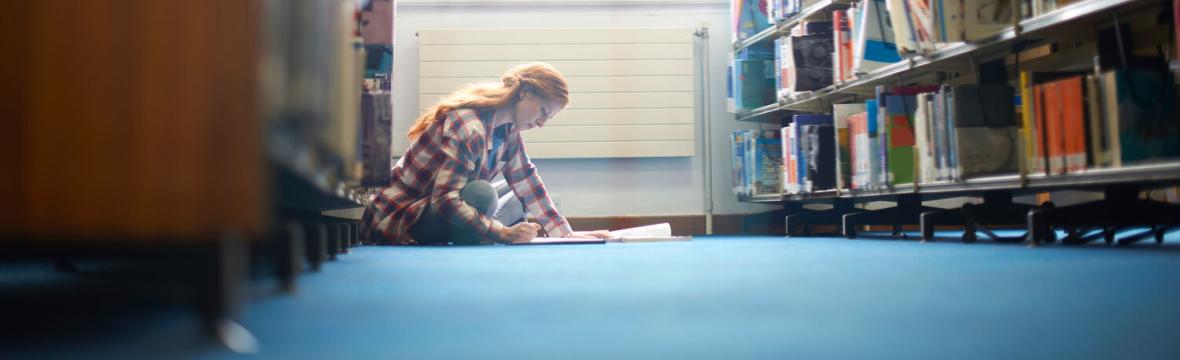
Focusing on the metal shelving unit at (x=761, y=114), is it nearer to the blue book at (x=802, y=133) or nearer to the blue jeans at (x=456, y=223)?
the blue book at (x=802, y=133)

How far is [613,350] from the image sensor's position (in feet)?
2.15

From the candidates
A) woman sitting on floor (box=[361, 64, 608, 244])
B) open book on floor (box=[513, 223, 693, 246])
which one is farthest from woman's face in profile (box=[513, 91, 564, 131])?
open book on floor (box=[513, 223, 693, 246])

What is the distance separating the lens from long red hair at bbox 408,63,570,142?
2.97 meters

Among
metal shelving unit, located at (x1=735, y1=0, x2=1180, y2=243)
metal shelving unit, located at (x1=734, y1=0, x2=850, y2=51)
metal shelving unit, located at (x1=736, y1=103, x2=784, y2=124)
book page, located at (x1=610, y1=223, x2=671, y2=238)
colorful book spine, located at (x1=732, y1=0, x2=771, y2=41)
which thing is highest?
colorful book spine, located at (x1=732, y1=0, x2=771, y2=41)

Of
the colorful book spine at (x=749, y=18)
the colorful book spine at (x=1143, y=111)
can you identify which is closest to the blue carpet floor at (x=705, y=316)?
the colorful book spine at (x=1143, y=111)

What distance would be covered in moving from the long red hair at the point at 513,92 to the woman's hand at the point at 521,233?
A: 0.43 meters

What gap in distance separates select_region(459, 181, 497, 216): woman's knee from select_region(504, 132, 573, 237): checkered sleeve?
0.98 feet

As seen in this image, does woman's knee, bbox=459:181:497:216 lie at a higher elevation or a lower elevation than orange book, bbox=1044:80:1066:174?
lower

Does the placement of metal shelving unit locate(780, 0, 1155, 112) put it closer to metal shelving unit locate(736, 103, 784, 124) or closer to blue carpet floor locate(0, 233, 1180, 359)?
metal shelving unit locate(736, 103, 784, 124)

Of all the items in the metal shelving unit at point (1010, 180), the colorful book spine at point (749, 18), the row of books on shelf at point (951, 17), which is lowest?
the metal shelving unit at point (1010, 180)

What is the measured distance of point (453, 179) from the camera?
285cm

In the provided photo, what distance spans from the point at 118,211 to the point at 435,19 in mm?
4078

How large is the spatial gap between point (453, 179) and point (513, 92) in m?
0.38

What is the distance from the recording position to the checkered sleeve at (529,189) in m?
3.27
